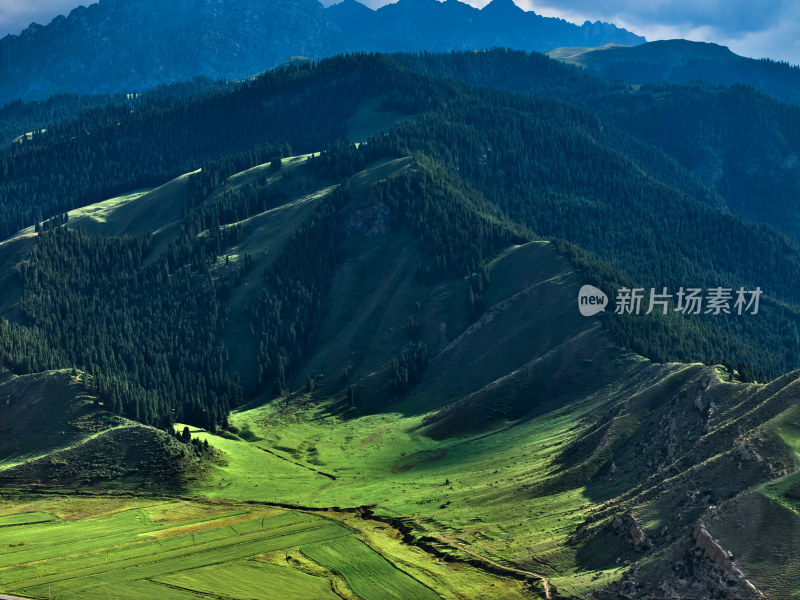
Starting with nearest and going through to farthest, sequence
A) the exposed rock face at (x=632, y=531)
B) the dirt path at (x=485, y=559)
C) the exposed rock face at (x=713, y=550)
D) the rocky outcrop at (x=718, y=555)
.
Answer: the rocky outcrop at (x=718, y=555), the exposed rock face at (x=713, y=550), the exposed rock face at (x=632, y=531), the dirt path at (x=485, y=559)

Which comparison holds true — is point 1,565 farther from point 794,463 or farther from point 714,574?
point 794,463

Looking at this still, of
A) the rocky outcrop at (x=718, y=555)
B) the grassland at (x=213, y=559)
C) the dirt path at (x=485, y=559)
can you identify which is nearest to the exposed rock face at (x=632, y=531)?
the rocky outcrop at (x=718, y=555)

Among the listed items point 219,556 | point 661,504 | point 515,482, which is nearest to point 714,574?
point 661,504

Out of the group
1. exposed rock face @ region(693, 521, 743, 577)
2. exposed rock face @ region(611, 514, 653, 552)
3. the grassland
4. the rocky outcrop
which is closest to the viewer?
the rocky outcrop

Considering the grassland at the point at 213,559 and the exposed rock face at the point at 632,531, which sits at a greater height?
the exposed rock face at the point at 632,531

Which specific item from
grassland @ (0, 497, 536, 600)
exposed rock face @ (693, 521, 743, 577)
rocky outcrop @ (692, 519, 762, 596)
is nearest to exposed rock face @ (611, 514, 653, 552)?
rocky outcrop @ (692, 519, 762, 596)

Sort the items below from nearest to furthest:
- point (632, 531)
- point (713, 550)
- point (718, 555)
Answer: point (718, 555) → point (713, 550) → point (632, 531)

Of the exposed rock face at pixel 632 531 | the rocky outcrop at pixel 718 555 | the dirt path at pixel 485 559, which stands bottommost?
the dirt path at pixel 485 559

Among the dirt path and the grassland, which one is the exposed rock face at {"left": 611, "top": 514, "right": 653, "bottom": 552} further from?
the grassland

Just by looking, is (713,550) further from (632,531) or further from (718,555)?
(632,531)

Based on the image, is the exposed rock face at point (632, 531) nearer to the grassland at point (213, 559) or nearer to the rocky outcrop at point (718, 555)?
the rocky outcrop at point (718, 555)

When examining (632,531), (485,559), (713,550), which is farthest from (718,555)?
(485,559)

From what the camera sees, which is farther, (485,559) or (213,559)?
(213,559)
